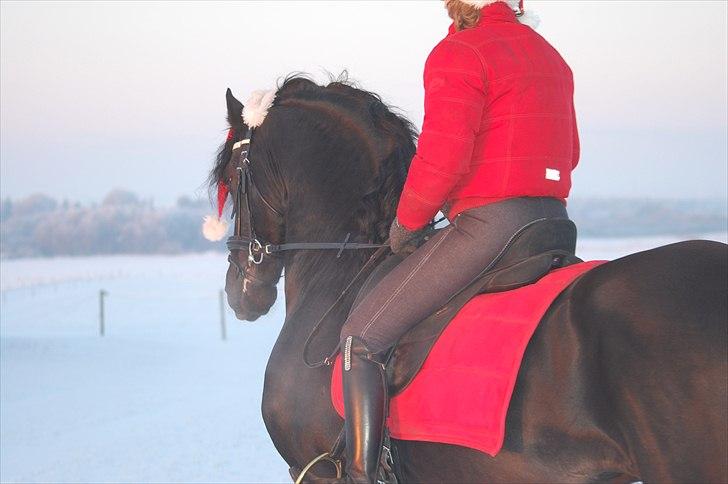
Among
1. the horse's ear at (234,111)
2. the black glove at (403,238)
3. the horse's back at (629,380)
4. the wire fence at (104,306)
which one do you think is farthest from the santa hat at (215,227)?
the wire fence at (104,306)

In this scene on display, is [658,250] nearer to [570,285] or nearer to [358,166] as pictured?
[570,285]

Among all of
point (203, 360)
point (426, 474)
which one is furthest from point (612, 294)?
point (203, 360)

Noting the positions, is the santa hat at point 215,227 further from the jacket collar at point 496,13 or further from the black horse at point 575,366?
the jacket collar at point 496,13

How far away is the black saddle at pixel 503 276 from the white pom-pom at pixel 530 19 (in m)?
0.65

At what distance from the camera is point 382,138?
303 cm

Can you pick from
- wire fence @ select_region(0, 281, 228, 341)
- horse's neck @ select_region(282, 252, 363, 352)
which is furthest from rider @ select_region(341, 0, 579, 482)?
wire fence @ select_region(0, 281, 228, 341)

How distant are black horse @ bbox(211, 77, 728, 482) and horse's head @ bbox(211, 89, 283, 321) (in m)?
0.25

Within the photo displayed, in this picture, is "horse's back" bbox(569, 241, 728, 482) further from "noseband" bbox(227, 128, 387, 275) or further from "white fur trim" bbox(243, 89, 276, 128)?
"white fur trim" bbox(243, 89, 276, 128)

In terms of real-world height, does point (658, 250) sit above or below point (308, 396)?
above

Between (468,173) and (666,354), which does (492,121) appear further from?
(666,354)

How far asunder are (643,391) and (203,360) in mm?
8896

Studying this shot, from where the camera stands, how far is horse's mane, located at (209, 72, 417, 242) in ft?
9.84

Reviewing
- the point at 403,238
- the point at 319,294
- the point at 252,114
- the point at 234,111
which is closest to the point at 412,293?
the point at 403,238

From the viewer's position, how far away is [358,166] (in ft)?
9.98
